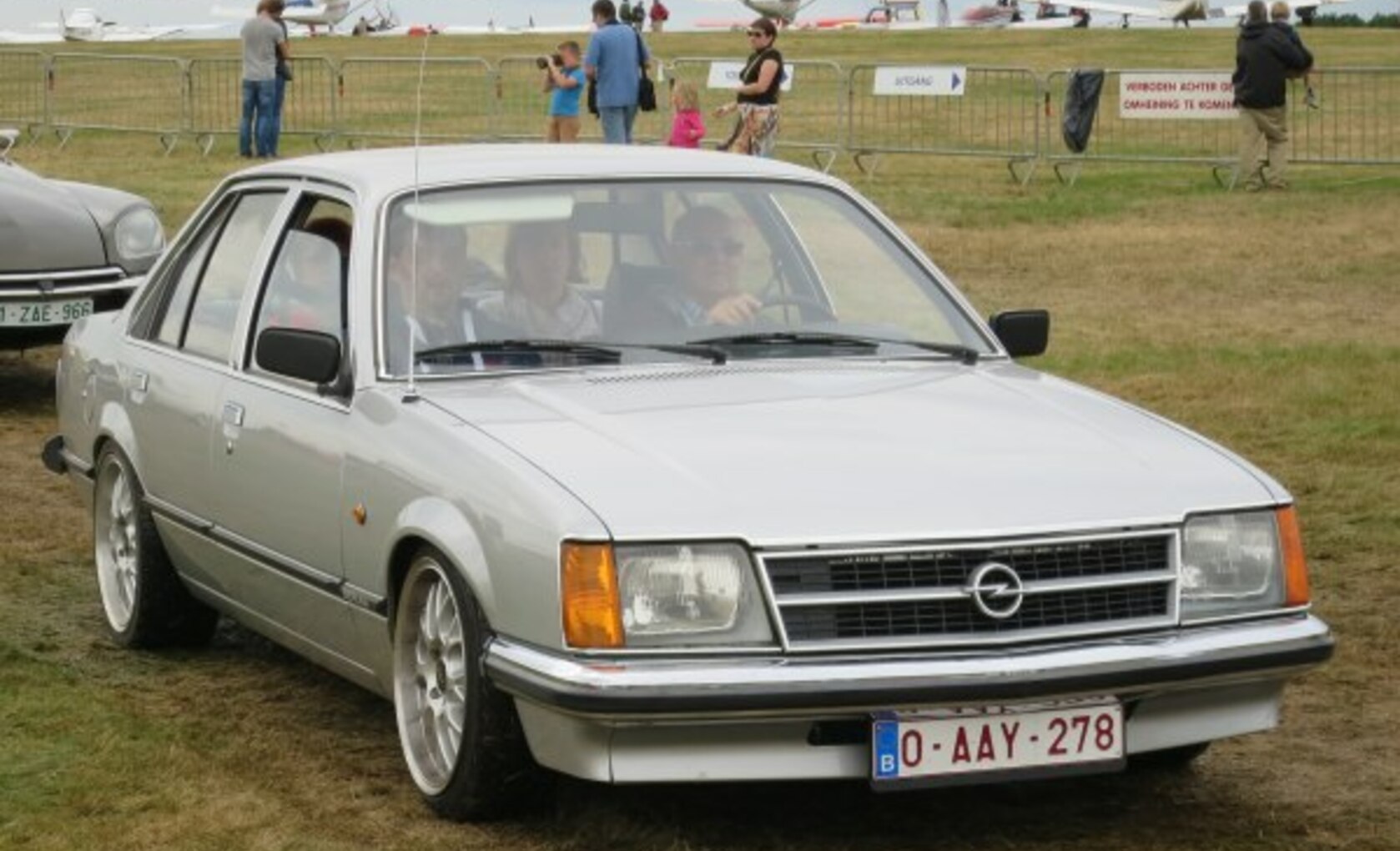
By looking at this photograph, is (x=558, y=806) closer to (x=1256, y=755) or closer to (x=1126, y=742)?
(x=1126, y=742)

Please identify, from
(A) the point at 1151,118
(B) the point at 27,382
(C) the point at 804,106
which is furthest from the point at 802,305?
(C) the point at 804,106

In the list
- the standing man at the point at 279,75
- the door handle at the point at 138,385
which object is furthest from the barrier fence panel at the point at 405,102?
the door handle at the point at 138,385

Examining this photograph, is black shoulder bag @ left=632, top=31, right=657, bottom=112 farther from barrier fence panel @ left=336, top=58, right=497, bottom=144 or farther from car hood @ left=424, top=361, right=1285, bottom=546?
car hood @ left=424, top=361, right=1285, bottom=546

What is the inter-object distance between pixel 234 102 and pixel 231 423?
30850 millimetres

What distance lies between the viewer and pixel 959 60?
67.5 m

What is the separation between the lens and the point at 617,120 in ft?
91.8

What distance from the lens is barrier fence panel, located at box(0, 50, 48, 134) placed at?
122 ft

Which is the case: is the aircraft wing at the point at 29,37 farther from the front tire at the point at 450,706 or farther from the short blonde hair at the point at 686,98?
the front tire at the point at 450,706

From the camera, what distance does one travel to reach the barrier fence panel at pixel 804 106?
3272cm

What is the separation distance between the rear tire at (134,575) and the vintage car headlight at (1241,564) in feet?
10.5

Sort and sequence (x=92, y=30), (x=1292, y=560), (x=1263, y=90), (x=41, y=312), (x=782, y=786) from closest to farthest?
1. (x=1292, y=560)
2. (x=782, y=786)
3. (x=41, y=312)
4. (x=1263, y=90)
5. (x=92, y=30)

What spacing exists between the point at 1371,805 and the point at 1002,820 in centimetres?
84

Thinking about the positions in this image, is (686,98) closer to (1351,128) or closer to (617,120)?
(617,120)

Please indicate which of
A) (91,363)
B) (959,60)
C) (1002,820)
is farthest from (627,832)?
(959,60)
